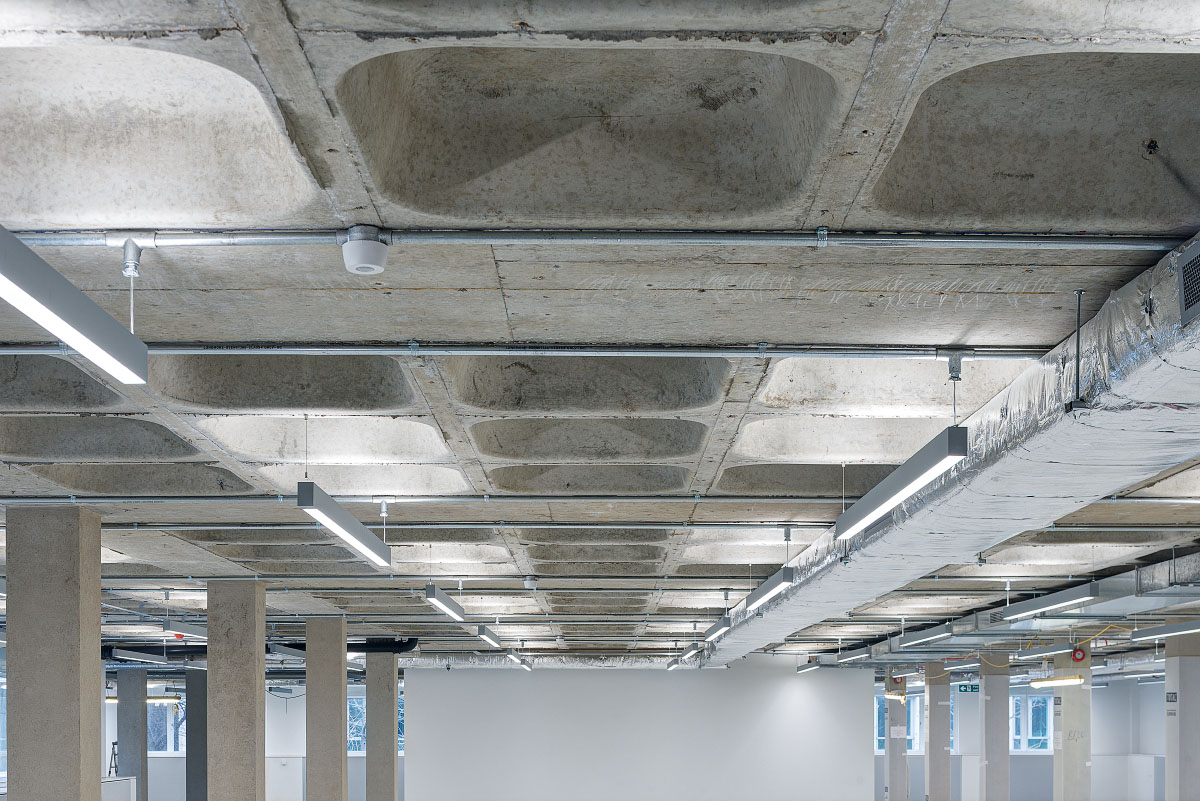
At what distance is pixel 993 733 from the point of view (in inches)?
1012

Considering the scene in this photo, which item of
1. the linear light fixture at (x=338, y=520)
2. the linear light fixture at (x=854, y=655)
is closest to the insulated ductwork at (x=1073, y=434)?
the linear light fixture at (x=338, y=520)

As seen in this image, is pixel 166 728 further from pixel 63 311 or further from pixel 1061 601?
pixel 63 311

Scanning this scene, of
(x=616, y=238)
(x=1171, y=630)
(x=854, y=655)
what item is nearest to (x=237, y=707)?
(x=616, y=238)

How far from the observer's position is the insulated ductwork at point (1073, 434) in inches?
171

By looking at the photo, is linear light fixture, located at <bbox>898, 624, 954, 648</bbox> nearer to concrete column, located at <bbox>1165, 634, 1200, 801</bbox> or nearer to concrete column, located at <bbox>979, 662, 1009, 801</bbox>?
concrete column, located at <bbox>1165, 634, 1200, 801</bbox>

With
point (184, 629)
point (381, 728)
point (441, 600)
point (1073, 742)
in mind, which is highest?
point (441, 600)

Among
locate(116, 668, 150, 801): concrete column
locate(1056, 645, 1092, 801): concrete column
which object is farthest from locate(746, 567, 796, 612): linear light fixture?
locate(116, 668, 150, 801): concrete column

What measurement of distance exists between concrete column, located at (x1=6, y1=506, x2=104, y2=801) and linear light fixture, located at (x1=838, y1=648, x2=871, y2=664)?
17.3 meters

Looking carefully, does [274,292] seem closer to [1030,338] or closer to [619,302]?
[619,302]

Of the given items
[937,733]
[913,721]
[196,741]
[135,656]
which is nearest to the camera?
[135,656]

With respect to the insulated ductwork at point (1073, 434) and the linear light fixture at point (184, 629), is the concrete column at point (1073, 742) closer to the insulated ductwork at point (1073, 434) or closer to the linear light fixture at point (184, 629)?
the insulated ductwork at point (1073, 434)

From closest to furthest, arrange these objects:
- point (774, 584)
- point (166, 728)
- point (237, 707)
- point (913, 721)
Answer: point (774, 584), point (237, 707), point (166, 728), point (913, 721)

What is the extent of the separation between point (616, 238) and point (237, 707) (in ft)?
36.4

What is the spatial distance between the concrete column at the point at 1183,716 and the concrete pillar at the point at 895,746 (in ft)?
39.9
